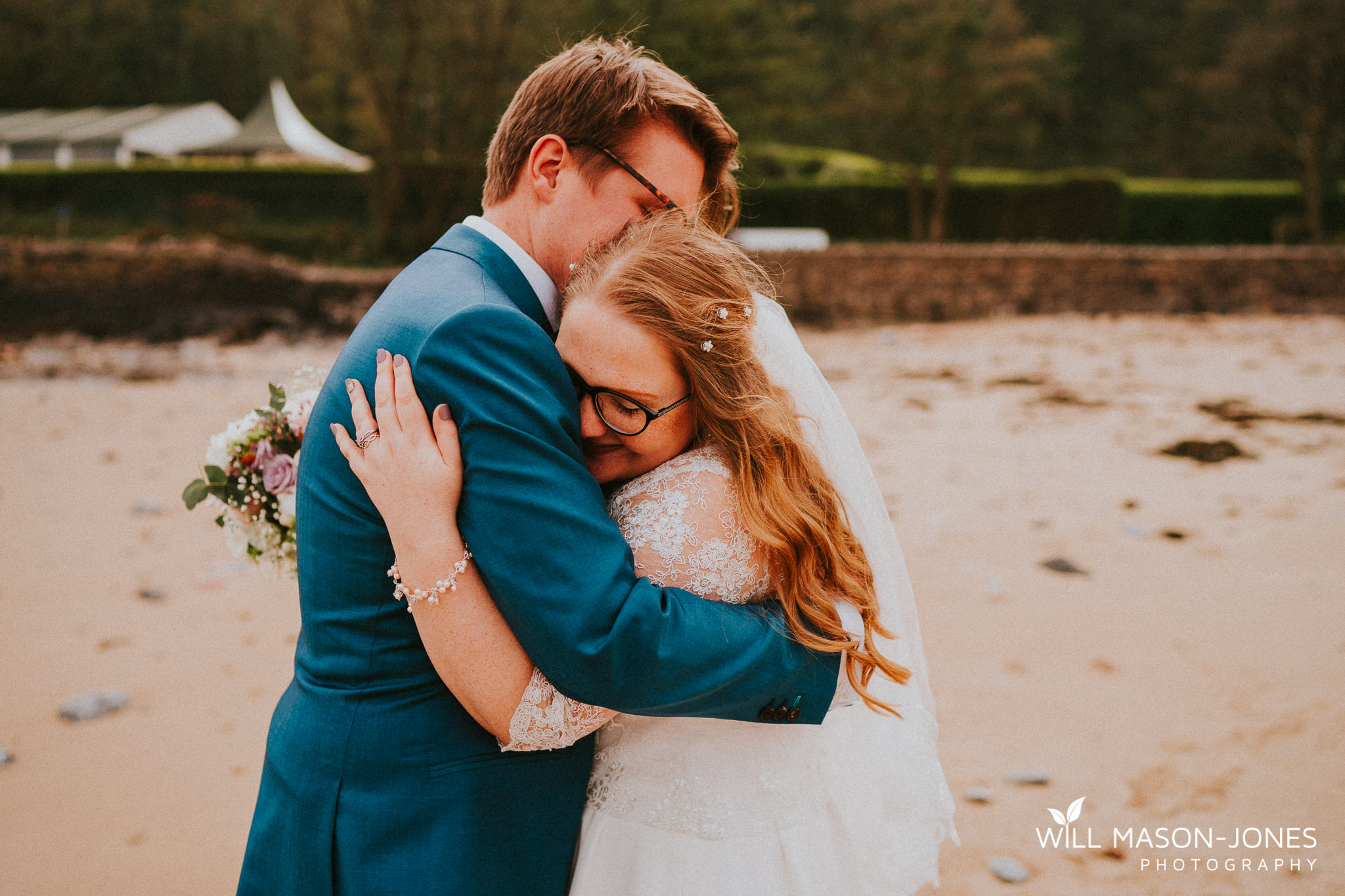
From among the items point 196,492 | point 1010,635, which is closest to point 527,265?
point 196,492

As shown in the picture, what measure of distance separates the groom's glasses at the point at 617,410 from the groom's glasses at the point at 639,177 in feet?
1.46

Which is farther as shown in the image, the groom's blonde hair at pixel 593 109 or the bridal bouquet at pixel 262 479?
the bridal bouquet at pixel 262 479

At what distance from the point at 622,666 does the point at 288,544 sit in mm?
1406

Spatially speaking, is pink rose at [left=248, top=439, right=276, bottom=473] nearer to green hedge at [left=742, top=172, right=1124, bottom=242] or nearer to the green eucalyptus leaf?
the green eucalyptus leaf

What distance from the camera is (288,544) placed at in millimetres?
2426

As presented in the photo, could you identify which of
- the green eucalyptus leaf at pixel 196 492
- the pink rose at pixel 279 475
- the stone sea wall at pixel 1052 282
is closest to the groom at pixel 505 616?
the pink rose at pixel 279 475

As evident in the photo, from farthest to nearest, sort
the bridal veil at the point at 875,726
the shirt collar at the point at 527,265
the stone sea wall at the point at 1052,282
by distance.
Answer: the stone sea wall at the point at 1052,282 < the bridal veil at the point at 875,726 < the shirt collar at the point at 527,265

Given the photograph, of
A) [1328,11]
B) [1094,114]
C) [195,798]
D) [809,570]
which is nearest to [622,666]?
[809,570]

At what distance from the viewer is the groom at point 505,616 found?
137cm

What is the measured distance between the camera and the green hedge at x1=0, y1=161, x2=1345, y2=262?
23.1 m

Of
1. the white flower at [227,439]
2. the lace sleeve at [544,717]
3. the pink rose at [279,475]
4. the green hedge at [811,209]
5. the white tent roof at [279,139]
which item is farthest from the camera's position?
the white tent roof at [279,139]

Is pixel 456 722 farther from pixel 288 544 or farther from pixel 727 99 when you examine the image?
pixel 727 99

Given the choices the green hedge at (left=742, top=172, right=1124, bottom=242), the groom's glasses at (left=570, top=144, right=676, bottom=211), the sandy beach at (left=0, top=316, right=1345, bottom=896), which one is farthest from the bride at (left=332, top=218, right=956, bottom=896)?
the green hedge at (left=742, top=172, right=1124, bottom=242)

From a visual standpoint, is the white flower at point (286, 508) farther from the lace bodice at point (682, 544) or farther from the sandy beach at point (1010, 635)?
the sandy beach at point (1010, 635)
